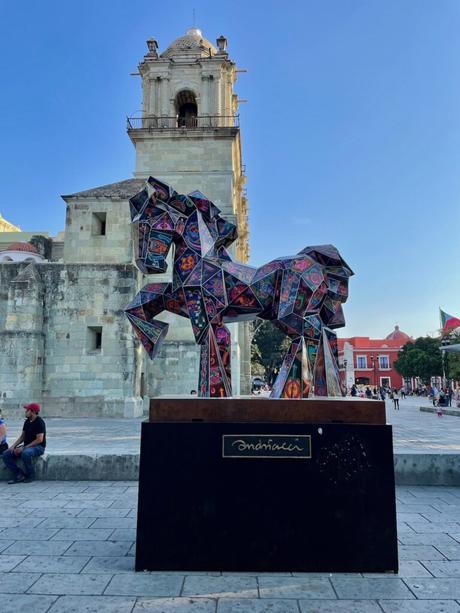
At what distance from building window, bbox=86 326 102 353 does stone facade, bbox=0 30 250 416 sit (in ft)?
0.16

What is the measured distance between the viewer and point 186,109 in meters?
30.0

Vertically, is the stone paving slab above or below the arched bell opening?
below

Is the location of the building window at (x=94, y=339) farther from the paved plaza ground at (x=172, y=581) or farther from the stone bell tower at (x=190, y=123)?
the paved plaza ground at (x=172, y=581)

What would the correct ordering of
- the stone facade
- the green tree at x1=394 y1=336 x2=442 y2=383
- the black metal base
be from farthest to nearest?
the green tree at x1=394 y1=336 x2=442 y2=383 → the stone facade → the black metal base

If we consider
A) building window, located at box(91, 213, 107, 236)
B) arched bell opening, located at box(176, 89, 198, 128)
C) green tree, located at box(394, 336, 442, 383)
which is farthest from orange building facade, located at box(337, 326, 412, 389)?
building window, located at box(91, 213, 107, 236)

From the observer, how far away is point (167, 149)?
2722 cm

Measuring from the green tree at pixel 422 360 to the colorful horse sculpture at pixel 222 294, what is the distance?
53.9m

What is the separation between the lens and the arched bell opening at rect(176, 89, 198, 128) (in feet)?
93.8

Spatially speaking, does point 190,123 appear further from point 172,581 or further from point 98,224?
point 172,581

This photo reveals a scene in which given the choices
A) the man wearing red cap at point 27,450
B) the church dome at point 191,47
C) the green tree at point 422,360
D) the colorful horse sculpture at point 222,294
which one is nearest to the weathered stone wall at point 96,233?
the church dome at point 191,47

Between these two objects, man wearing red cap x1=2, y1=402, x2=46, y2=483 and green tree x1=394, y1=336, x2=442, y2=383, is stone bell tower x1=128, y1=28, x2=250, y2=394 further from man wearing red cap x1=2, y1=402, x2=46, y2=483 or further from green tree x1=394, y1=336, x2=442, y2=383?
green tree x1=394, y1=336, x2=442, y2=383

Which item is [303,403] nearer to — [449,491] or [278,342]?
[449,491]

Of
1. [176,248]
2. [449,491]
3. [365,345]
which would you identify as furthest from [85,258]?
[365,345]

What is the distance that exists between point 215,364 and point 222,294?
0.85 m
